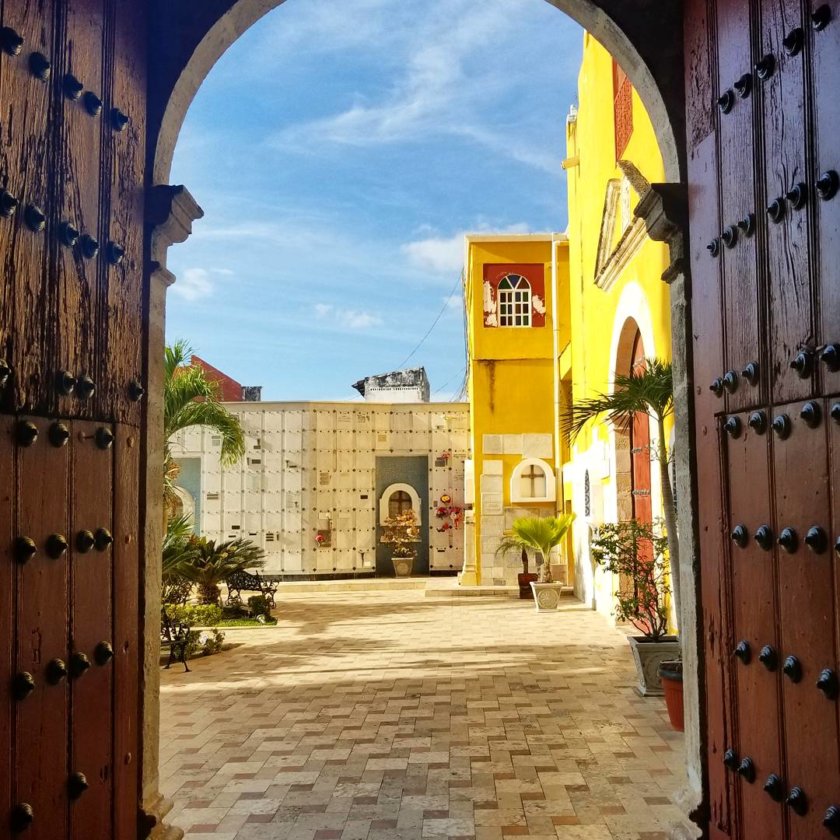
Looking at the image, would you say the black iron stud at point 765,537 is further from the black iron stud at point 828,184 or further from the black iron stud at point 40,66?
the black iron stud at point 40,66

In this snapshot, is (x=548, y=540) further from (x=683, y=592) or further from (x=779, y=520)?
(x=779, y=520)

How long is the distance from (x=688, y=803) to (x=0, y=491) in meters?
2.64

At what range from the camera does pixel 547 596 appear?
12.9 m

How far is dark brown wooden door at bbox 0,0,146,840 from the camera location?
2035mm

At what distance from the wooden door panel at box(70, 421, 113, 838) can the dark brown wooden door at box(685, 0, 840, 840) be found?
196 centimetres

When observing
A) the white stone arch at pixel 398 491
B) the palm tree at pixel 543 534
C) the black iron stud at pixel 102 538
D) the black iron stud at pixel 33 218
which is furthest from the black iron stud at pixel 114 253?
the white stone arch at pixel 398 491

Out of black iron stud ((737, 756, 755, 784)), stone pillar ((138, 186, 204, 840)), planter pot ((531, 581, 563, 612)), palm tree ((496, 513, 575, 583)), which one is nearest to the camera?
black iron stud ((737, 756, 755, 784))

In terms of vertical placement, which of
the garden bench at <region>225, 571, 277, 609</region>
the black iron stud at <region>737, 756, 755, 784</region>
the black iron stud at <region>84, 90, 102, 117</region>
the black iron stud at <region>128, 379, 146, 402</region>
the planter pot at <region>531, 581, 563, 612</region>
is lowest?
the planter pot at <region>531, 581, 563, 612</region>

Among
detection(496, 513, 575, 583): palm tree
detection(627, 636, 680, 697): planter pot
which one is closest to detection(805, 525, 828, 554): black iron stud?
detection(627, 636, 680, 697): planter pot

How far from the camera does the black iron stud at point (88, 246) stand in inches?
97.0

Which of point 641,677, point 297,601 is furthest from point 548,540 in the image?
point 641,677

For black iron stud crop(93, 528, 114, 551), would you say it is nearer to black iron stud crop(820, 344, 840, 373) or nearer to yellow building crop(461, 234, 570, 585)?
black iron stud crop(820, 344, 840, 373)

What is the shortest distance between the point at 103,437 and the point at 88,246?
58cm

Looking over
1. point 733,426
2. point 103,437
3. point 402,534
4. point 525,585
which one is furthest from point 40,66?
point 402,534
